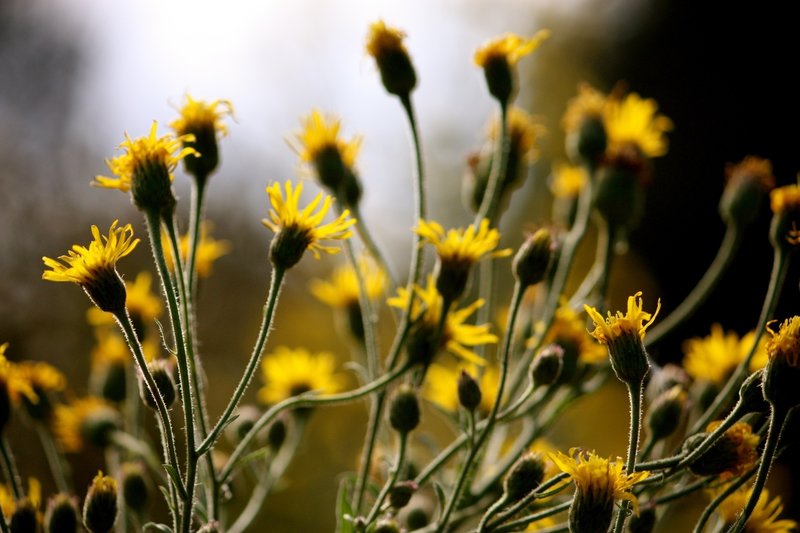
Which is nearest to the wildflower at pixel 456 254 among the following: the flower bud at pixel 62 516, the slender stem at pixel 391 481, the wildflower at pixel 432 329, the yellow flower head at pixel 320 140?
the wildflower at pixel 432 329

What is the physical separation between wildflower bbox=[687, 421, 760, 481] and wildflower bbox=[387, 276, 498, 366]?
1.16 feet

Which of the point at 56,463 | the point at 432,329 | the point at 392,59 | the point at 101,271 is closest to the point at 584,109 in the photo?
the point at 392,59

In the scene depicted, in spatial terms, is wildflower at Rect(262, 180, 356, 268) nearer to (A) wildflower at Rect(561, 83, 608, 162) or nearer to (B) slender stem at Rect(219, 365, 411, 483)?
(B) slender stem at Rect(219, 365, 411, 483)

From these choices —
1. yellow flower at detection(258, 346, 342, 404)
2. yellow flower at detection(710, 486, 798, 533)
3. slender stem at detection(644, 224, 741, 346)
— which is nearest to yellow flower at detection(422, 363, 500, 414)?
yellow flower at detection(258, 346, 342, 404)

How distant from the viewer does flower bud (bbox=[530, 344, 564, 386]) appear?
1.29 m


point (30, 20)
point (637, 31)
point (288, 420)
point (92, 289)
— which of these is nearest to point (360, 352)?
point (288, 420)

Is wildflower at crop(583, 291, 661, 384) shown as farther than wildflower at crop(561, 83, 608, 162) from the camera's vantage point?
No

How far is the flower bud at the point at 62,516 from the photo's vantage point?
1161mm

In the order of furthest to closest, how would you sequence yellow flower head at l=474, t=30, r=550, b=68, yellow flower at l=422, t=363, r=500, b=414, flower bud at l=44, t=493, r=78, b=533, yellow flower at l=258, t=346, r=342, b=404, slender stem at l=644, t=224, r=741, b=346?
1. yellow flower at l=258, t=346, r=342, b=404
2. yellow flower at l=422, t=363, r=500, b=414
3. yellow flower head at l=474, t=30, r=550, b=68
4. slender stem at l=644, t=224, r=741, b=346
5. flower bud at l=44, t=493, r=78, b=533

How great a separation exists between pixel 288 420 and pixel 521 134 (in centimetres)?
87

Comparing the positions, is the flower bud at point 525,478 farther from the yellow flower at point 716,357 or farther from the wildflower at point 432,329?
the yellow flower at point 716,357

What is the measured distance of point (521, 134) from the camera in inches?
75.4

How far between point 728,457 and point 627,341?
0.22 m

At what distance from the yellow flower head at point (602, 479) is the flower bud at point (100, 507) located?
0.62m
